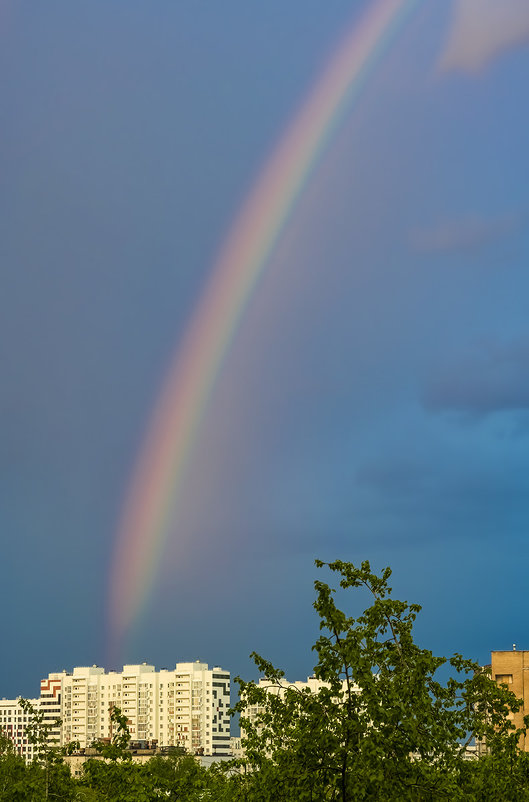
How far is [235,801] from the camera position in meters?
16.1

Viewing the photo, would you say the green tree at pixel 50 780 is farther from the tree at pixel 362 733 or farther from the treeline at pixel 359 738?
the tree at pixel 362 733

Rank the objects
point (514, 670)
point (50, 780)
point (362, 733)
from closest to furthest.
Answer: point (362, 733), point (50, 780), point (514, 670)

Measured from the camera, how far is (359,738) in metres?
13.7

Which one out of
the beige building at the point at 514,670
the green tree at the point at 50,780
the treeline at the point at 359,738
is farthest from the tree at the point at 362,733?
the beige building at the point at 514,670

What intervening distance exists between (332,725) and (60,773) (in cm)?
879

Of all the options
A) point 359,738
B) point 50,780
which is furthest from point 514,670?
point 359,738

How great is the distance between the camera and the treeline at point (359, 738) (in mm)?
13742

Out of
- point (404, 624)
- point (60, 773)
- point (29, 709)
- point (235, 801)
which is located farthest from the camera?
point (29, 709)

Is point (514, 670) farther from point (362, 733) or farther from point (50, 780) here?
point (362, 733)

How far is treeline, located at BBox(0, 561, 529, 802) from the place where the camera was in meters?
13.7

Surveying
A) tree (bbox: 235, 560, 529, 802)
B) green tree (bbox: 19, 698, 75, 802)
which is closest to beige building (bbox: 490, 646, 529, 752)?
green tree (bbox: 19, 698, 75, 802)

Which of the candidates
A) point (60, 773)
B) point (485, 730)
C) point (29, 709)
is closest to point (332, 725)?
point (485, 730)

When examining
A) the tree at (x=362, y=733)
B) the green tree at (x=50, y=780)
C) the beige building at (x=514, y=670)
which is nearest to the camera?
the tree at (x=362, y=733)

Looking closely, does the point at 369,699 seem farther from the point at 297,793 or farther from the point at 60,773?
the point at 60,773
